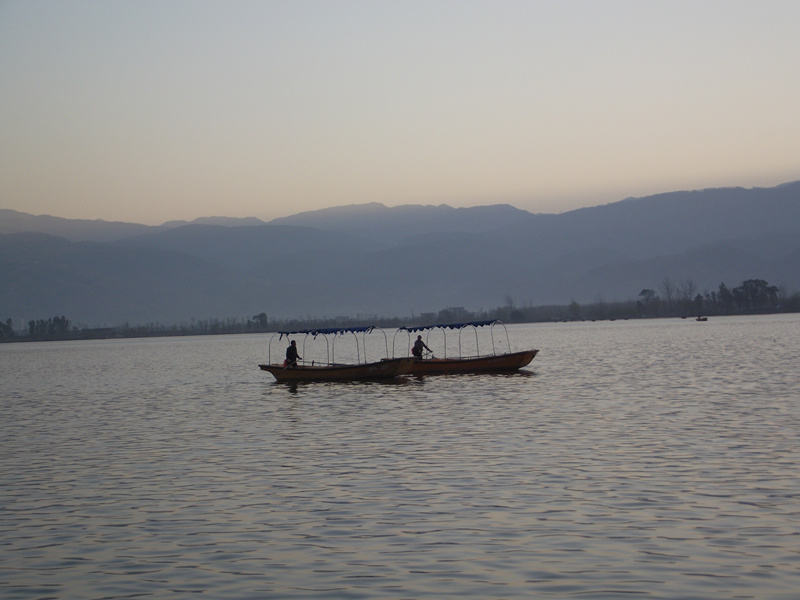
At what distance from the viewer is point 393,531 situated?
1484 centimetres

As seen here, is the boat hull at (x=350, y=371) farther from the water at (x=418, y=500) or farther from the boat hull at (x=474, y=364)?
the water at (x=418, y=500)

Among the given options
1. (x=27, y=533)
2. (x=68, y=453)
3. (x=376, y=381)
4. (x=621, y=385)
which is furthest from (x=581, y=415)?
(x=376, y=381)

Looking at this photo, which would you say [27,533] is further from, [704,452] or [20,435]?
[20,435]

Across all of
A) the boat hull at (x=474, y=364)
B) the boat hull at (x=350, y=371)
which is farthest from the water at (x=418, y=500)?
the boat hull at (x=474, y=364)

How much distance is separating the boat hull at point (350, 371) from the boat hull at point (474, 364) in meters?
2.07

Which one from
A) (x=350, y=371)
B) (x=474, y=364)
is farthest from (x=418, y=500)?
(x=474, y=364)

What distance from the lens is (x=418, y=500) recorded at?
1709 centimetres

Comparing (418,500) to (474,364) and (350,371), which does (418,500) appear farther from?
(474,364)

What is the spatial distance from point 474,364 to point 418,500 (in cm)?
3716

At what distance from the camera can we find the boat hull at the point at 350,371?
166ft

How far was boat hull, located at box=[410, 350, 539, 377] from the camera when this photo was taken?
177 feet

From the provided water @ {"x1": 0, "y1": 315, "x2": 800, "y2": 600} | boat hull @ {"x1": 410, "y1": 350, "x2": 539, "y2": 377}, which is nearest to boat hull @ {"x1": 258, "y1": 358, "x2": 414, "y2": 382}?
boat hull @ {"x1": 410, "y1": 350, "x2": 539, "y2": 377}

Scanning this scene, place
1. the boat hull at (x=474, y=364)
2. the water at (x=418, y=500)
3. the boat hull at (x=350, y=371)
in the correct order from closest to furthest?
1. the water at (x=418, y=500)
2. the boat hull at (x=350, y=371)
3. the boat hull at (x=474, y=364)

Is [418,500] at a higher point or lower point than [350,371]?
lower
